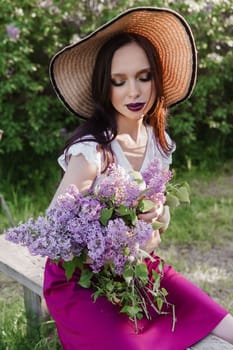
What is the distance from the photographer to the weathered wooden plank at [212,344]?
233 cm

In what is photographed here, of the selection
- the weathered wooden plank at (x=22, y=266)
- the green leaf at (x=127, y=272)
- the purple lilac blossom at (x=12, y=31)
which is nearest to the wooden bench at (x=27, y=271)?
the weathered wooden plank at (x=22, y=266)

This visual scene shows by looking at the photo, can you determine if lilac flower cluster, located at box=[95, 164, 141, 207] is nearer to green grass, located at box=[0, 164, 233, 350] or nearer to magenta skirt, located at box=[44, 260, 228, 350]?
magenta skirt, located at box=[44, 260, 228, 350]

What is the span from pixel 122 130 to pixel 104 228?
0.62m

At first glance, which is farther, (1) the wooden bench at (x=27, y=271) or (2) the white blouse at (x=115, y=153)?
(1) the wooden bench at (x=27, y=271)

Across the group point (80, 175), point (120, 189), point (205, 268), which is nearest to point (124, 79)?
point (80, 175)

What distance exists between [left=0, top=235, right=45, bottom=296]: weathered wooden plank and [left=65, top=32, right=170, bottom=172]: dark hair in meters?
0.71

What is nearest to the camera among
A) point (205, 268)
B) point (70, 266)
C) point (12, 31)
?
point (70, 266)

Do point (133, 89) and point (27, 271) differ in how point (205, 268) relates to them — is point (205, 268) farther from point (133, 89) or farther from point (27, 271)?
point (133, 89)

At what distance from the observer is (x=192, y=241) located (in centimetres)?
438

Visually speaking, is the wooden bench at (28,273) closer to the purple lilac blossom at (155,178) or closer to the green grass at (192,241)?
the green grass at (192,241)

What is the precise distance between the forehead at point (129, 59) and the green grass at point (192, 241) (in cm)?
124

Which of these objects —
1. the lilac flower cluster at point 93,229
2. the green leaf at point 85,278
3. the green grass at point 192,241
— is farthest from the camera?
the green grass at point 192,241

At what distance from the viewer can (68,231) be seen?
2.03 m

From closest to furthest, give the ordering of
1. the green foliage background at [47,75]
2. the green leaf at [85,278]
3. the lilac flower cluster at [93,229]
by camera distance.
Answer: the lilac flower cluster at [93,229] < the green leaf at [85,278] < the green foliage background at [47,75]
